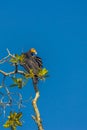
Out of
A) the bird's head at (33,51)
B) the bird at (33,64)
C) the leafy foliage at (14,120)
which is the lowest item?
the leafy foliage at (14,120)

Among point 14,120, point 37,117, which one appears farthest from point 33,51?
point 14,120

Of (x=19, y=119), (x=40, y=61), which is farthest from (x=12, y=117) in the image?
(x=40, y=61)

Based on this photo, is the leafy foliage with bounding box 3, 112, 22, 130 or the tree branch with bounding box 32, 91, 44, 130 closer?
the leafy foliage with bounding box 3, 112, 22, 130

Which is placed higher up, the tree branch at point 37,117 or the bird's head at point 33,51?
the bird's head at point 33,51

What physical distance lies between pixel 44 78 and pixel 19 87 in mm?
679

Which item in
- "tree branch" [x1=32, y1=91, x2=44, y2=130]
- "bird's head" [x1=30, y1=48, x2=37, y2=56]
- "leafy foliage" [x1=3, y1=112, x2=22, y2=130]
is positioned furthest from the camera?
"bird's head" [x1=30, y1=48, x2=37, y2=56]

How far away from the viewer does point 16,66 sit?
1463 cm

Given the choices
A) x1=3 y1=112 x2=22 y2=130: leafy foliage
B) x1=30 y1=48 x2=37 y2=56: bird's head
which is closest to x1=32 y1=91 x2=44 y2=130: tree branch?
x1=3 y1=112 x2=22 y2=130: leafy foliage

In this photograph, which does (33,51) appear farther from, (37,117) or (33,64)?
(37,117)

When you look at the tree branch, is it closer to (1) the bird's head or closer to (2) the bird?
(2) the bird

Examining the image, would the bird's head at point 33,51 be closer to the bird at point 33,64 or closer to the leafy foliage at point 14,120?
the bird at point 33,64

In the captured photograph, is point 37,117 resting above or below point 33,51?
below

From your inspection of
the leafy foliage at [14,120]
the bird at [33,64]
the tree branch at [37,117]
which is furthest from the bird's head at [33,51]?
the leafy foliage at [14,120]

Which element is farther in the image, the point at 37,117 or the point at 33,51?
the point at 33,51
